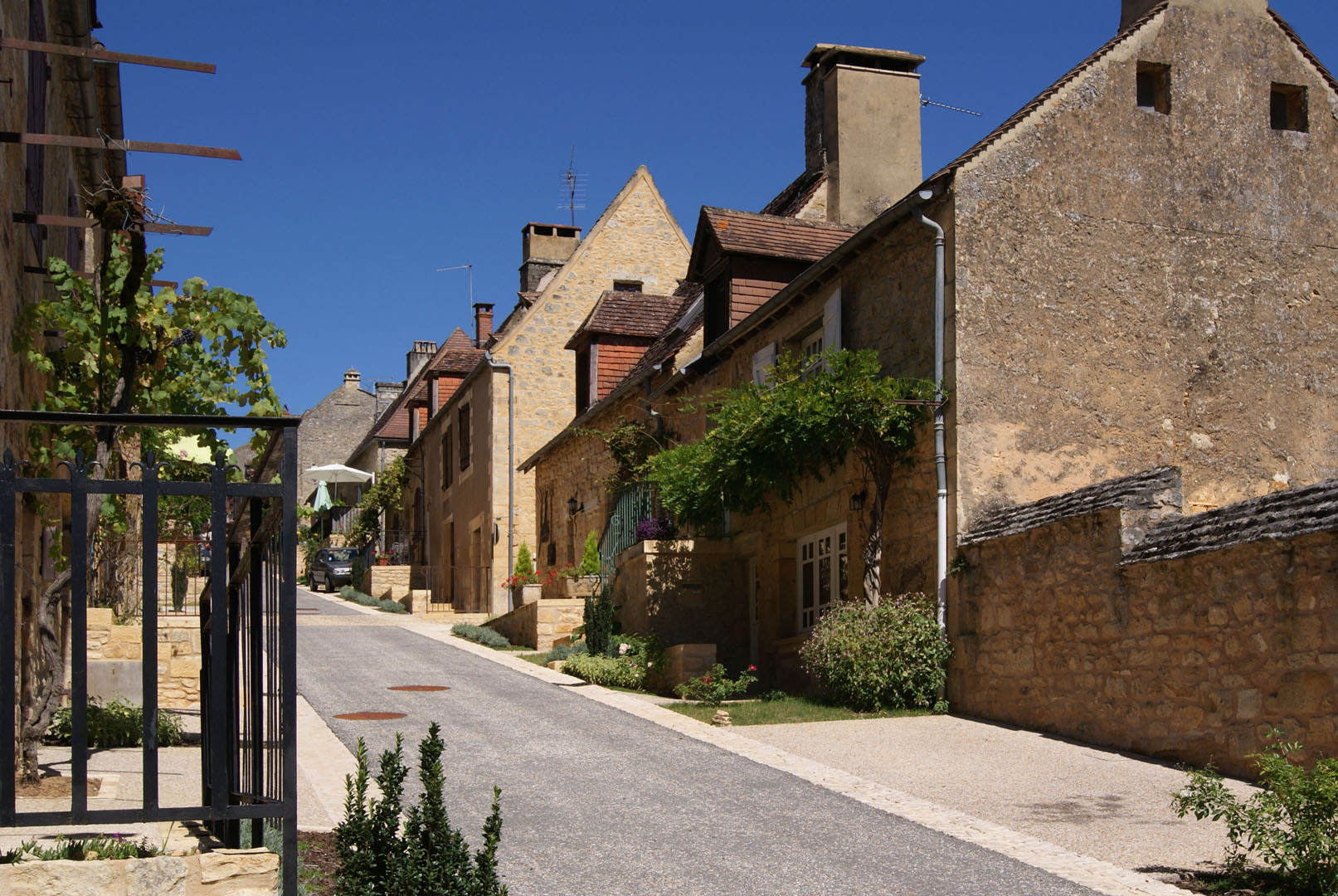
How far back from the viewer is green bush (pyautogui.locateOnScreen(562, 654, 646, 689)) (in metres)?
15.5

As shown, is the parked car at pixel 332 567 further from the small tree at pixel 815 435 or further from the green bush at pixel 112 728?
the green bush at pixel 112 728

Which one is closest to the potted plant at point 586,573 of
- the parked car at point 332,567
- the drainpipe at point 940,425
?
the drainpipe at point 940,425

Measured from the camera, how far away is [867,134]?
19844 mm

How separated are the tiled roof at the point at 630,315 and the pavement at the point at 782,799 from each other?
12026 millimetres

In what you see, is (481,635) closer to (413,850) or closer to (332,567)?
(413,850)

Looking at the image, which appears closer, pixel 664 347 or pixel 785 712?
pixel 785 712

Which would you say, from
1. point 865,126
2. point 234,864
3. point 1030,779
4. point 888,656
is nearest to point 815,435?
point 888,656

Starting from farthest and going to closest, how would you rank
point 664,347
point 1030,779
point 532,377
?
point 532,377 → point 664,347 → point 1030,779

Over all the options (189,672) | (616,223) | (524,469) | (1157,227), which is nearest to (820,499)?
(1157,227)

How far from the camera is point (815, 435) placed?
13383mm

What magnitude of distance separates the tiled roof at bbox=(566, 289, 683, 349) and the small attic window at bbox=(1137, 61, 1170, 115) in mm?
12517

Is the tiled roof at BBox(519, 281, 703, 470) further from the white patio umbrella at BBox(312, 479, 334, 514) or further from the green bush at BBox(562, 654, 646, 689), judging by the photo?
the white patio umbrella at BBox(312, 479, 334, 514)

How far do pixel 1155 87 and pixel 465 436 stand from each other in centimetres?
2153

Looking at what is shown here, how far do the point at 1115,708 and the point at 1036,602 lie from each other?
126cm
